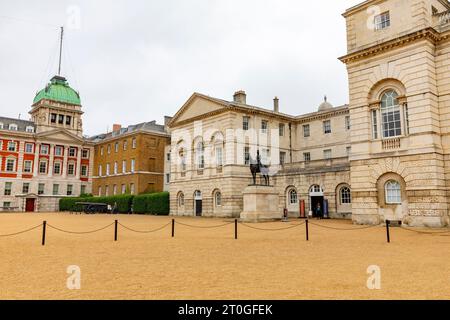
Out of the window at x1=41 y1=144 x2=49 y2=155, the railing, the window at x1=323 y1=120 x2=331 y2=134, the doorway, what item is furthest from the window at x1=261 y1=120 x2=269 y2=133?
the doorway

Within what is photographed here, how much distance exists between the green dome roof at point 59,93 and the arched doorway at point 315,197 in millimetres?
51636

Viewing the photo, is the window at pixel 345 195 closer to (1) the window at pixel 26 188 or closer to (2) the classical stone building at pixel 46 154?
(2) the classical stone building at pixel 46 154

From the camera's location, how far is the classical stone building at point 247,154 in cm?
3262

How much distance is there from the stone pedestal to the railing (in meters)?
9.35

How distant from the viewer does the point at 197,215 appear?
39.1 meters

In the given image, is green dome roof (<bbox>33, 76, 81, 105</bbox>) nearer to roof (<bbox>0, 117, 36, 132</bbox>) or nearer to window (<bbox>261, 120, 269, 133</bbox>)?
roof (<bbox>0, 117, 36, 132</bbox>)

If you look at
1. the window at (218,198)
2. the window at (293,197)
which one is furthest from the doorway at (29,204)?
the window at (293,197)

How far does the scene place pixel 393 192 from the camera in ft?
70.5

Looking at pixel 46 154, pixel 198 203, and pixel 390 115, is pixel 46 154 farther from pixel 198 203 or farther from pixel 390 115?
pixel 390 115

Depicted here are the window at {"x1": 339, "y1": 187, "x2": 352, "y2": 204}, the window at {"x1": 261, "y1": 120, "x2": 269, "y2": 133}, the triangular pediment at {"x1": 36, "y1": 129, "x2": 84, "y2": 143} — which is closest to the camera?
the window at {"x1": 339, "y1": 187, "x2": 352, "y2": 204}

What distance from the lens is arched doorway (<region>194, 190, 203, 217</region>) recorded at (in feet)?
127
